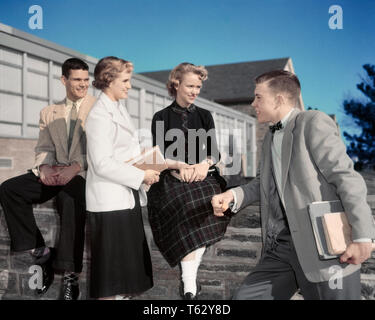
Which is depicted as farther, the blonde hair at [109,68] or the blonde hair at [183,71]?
the blonde hair at [183,71]

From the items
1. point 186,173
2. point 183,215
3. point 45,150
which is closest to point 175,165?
point 186,173

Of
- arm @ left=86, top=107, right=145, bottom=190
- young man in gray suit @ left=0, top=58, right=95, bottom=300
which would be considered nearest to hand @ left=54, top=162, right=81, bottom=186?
young man in gray suit @ left=0, top=58, right=95, bottom=300

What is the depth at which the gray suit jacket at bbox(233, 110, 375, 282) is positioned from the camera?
2182 millimetres

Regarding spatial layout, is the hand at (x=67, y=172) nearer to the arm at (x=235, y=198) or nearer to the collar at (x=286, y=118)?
the arm at (x=235, y=198)

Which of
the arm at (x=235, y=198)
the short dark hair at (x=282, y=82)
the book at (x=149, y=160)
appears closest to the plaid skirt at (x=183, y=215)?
the book at (x=149, y=160)

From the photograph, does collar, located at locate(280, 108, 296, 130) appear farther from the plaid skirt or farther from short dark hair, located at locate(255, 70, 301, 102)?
the plaid skirt

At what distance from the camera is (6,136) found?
8008 millimetres

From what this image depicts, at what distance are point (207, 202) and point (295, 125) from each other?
0.97 meters

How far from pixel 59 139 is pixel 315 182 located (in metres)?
2.15

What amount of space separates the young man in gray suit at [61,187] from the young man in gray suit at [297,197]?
1353mm

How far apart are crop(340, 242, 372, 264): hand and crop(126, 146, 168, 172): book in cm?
141

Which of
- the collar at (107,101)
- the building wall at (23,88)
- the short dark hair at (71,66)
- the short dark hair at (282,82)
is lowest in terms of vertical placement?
the short dark hair at (282,82)

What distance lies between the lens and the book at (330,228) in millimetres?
2258

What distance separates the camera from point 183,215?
306 centimetres
